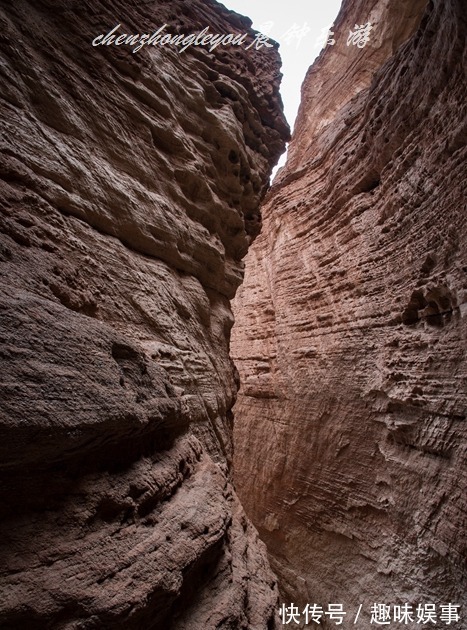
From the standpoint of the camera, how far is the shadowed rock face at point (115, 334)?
1.73m

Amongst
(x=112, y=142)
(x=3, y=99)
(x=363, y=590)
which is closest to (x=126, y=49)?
(x=112, y=142)

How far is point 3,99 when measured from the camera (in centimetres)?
269

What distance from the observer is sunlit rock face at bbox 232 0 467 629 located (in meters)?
4.42

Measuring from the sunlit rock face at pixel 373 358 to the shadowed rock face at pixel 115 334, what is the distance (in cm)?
230

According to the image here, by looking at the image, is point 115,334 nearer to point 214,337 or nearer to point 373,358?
point 214,337

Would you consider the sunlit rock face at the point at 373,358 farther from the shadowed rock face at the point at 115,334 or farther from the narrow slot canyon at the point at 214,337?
the shadowed rock face at the point at 115,334

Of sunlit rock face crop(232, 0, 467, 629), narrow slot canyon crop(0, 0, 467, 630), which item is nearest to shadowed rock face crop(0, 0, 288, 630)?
narrow slot canyon crop(0, 0, 467, 630)

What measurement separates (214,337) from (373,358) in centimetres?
296

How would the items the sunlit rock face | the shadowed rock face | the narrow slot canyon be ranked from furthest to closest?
the sunlit rock face, the narrow slot canyon, the shadowed rock face

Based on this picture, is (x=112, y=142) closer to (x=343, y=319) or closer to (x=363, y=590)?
(x=343, y=319)

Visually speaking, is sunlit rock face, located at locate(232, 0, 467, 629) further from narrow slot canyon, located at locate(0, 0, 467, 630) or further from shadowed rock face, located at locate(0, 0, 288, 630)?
shadowed rock face, located at locate(0, 0, 288, 630)

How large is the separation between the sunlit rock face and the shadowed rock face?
7.54 feet

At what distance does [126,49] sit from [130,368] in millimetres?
4223

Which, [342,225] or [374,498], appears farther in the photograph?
[342,225]
